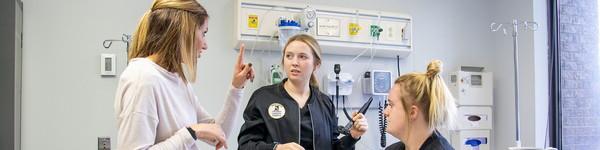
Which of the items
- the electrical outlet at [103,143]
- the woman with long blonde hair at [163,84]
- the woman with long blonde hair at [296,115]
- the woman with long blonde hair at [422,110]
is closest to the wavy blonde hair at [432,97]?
the woman with long blonde hair at [422,110]

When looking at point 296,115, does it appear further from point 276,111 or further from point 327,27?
point 327,27

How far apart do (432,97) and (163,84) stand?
861 mm

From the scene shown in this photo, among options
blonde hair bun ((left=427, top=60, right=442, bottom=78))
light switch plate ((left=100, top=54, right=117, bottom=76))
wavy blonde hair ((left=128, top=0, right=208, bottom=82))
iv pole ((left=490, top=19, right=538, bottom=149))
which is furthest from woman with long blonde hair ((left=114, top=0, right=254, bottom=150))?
iv pole ((left=490, top=19, right=538, bottom=149))

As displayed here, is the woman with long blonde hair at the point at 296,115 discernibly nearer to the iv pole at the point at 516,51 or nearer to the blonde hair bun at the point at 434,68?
the blonde hair bun at the point at 434,68

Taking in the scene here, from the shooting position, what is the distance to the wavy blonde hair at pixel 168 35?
1243 mm

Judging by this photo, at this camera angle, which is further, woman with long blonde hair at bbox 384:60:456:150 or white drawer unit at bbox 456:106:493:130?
white drawer unit at bbox 456:106:493:130

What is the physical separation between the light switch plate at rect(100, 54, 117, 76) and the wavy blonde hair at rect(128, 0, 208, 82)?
125cm

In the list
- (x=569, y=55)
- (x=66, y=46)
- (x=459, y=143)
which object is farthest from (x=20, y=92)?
(x=569, y=55)

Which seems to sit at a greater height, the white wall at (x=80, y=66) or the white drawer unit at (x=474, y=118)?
the white wall at (x=80, y=66)

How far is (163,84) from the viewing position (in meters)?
1.20

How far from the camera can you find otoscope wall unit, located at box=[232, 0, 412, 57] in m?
2.66

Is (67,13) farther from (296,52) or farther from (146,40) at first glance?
(146,40)

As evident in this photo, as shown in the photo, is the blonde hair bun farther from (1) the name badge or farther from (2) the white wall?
(2) the white wall

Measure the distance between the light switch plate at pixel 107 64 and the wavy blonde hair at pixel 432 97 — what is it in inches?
59.6
